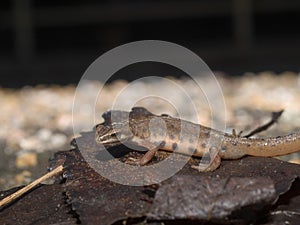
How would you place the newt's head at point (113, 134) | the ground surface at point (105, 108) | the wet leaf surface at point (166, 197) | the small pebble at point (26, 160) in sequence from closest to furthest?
the wet leaf surface at point (166, 197)
the newt's head at point (113, 134)
the small pebble at point (26, 160)
the ground surface at point (105, 108)

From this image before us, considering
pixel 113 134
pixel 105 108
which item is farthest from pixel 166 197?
pixel 105 108

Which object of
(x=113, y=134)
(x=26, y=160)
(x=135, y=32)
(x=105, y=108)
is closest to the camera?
(x=113, y=134)

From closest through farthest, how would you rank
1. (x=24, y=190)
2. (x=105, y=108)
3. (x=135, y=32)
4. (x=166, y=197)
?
(x=166, y=197)
(x=24, y=190)
(x=105, y=108)
(x=135, y=32)

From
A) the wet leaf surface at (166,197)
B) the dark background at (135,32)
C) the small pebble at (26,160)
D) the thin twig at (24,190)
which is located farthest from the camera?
the dark background at (135,32)

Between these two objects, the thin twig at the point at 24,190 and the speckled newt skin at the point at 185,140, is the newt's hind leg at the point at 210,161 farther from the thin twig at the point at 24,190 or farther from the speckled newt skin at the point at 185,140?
the thin twig at the point at 24,190

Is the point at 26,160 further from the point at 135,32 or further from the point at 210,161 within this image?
the point at 135,32

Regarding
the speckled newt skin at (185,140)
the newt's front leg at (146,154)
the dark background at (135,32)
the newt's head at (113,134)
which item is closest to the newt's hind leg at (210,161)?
the speckled newt skin at (185,140)

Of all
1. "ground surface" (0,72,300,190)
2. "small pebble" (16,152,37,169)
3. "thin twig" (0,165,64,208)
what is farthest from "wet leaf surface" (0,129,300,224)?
"small pebble" (16,152,37,169)
